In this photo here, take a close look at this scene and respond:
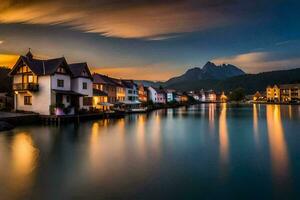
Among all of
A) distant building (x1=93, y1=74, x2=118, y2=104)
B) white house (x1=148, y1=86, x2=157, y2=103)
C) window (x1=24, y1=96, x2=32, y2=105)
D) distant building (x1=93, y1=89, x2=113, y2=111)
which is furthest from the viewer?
white house (x1=148, y1=86, x2=157, y2=103)

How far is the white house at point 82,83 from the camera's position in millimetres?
42938

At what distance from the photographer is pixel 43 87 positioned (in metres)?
37.1

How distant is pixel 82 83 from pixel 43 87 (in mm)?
7780

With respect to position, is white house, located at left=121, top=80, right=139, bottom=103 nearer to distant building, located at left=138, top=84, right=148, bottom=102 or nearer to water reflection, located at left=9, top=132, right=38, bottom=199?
distant building, located at left=138, top=84, right=148, bottom=102

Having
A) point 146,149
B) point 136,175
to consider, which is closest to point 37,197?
point 136,175

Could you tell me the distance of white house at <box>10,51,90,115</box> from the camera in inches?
1448

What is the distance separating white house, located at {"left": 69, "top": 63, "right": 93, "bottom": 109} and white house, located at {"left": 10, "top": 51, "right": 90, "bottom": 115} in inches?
93.0

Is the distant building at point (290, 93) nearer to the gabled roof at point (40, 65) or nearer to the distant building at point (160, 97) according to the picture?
the distant building at point (160, 97)

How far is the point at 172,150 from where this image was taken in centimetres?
1903

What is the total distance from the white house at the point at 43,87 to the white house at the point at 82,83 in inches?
93.0

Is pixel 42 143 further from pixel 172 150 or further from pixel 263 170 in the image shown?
pixel 263 170

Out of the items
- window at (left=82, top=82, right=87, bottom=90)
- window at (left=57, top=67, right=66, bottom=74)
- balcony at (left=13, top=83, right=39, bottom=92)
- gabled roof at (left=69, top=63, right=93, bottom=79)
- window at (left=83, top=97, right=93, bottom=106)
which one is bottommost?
window at (left=83, top=97, right=93, bottom=106)

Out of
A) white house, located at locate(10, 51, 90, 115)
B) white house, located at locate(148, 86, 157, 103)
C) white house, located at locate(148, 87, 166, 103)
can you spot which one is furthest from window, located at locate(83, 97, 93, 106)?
white house, located at locate(148, 86, 157, 103)

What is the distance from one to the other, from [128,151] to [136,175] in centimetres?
615
